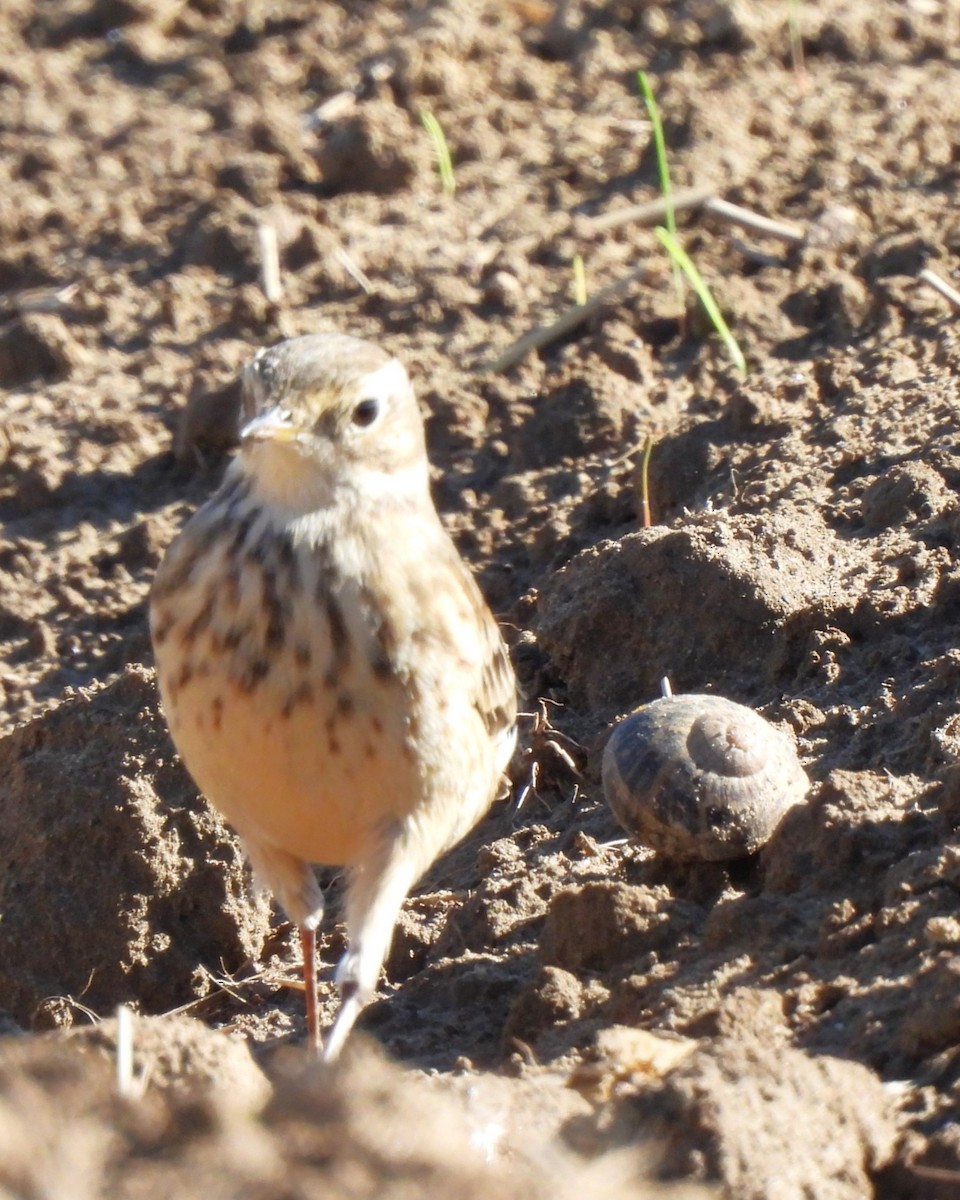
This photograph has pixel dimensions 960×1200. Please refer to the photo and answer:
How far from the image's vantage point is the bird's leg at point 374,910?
5.60 meters

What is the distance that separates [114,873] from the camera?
21.7 feet

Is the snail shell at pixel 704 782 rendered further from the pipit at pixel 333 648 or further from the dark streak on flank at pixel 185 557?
the dark streak on flank at pixel 185 557

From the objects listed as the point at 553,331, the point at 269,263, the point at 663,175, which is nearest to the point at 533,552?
the point at 553,331

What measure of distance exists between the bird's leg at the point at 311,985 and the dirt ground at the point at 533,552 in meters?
0.16

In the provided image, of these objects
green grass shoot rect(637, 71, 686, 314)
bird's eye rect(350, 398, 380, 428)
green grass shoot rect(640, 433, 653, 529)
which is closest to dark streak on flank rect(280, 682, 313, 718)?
bird's eye rect(350, 398, 380, 428)

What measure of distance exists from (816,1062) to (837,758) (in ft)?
5.91

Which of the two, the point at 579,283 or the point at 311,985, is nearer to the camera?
the point at 311,985

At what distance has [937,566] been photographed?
685 centimetres

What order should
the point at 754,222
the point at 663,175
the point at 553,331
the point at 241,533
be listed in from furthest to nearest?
the point at 754,222, the point at 553,331, the point at 663,175, the point at 241,533

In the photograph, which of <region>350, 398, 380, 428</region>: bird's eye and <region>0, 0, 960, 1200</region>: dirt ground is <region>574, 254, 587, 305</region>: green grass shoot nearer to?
<region>0, 0, 960, 1200</region>: dirt ground

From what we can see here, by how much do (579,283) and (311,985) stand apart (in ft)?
14.5

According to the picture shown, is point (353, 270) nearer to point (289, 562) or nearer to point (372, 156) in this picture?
point (372, 156)

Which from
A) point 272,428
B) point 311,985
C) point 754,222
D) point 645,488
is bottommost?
point 311,985

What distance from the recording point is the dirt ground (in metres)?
4.41
